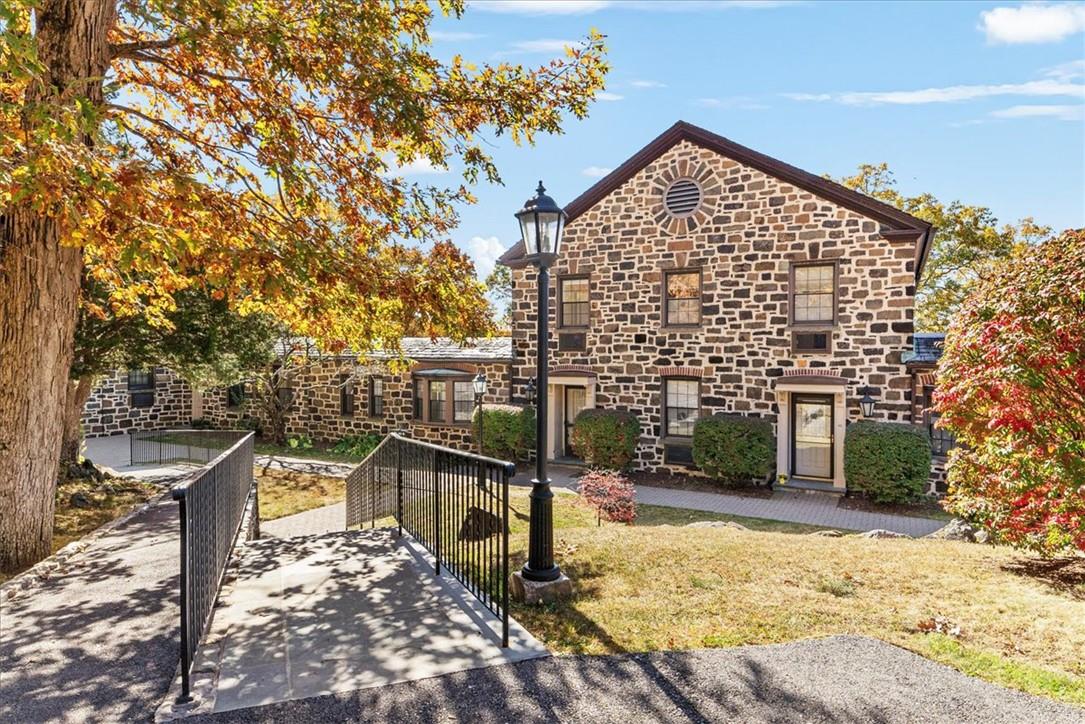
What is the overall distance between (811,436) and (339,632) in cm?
1246

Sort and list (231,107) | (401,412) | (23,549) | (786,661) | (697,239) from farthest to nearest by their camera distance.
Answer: (401,412)
(697,239)
(231,107)
(23,549)
(786,661)

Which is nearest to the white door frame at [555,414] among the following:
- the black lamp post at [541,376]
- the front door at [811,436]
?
the front door at [811,436]

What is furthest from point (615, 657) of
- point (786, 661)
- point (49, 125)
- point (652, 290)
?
point (652, 290)

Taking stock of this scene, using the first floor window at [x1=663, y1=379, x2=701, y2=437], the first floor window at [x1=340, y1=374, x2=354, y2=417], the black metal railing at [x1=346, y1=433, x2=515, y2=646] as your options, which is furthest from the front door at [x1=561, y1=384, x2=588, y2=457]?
the black metal railing at [x1=346, y1=433, x2=515, y2=646]

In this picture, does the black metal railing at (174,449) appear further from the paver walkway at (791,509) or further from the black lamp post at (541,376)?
the black lamp post at (541,376)

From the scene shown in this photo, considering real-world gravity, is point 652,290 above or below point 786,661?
above

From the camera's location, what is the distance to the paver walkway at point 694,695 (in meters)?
3.11

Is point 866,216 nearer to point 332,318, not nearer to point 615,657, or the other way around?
point 332,318

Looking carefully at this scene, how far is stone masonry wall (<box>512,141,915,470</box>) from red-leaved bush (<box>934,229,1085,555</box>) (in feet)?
22.4

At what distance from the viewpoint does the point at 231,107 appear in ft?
23.9

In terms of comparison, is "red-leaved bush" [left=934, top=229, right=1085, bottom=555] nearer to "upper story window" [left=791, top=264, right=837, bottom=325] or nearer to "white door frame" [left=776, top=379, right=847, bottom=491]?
"white door frame" [left=776, top=379, right=847, bottom=491]

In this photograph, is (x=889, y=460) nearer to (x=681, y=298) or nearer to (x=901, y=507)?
(x=901, y=507)

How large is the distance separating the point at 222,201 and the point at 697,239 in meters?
11.1

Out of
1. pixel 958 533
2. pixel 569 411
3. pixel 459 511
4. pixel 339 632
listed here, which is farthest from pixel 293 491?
pixel 958 533
